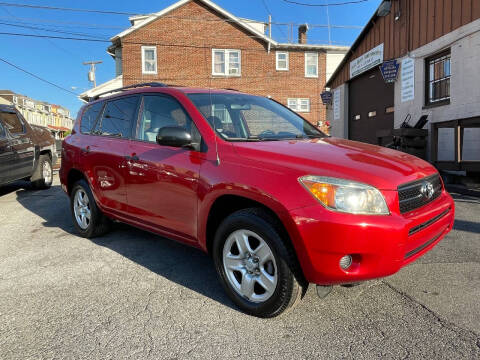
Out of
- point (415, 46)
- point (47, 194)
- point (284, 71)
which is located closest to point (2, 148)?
point (47, 194)

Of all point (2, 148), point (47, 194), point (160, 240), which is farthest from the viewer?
point (47, 194)

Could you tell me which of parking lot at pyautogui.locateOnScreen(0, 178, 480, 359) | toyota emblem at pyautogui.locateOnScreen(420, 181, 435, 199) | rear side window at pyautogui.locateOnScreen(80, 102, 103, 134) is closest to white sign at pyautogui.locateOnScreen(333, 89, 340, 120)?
parking lot at pyautogui.locateOnScreen(0, 178, 480, 359)

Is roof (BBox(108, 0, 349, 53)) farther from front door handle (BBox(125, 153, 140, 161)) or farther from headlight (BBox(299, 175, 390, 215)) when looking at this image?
headlight (BBox(299, 175, 390, 215))

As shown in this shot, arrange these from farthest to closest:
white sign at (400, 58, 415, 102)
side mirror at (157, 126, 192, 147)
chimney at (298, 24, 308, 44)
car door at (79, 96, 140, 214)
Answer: chimney at (298, 24, 308, 44), white sign at (400, 58, 415, 102), car door at (79, 96, 140, 214), side mirror at (157, 126, 192, 147)

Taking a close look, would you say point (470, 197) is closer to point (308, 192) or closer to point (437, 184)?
point (437, 184)

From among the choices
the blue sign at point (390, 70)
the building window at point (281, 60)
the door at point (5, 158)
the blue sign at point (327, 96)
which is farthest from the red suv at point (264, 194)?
the building window at point (281, 60)

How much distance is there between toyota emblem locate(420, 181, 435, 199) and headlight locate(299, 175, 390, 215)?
553 millimetres

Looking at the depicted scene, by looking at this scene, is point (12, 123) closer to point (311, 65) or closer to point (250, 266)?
point (250, 266)

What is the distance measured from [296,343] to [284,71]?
75.2ft

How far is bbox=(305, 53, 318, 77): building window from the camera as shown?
950 inches

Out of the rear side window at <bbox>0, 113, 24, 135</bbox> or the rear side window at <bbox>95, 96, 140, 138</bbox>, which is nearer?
the rear side window at <bbox>95, 96, 140, 138</bbox>

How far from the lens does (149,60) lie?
73.4 feet

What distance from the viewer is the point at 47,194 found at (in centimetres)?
812

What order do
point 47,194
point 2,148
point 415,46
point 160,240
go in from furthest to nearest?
point 415,46 → point 47,194 → point 2,148 → point 160,240
